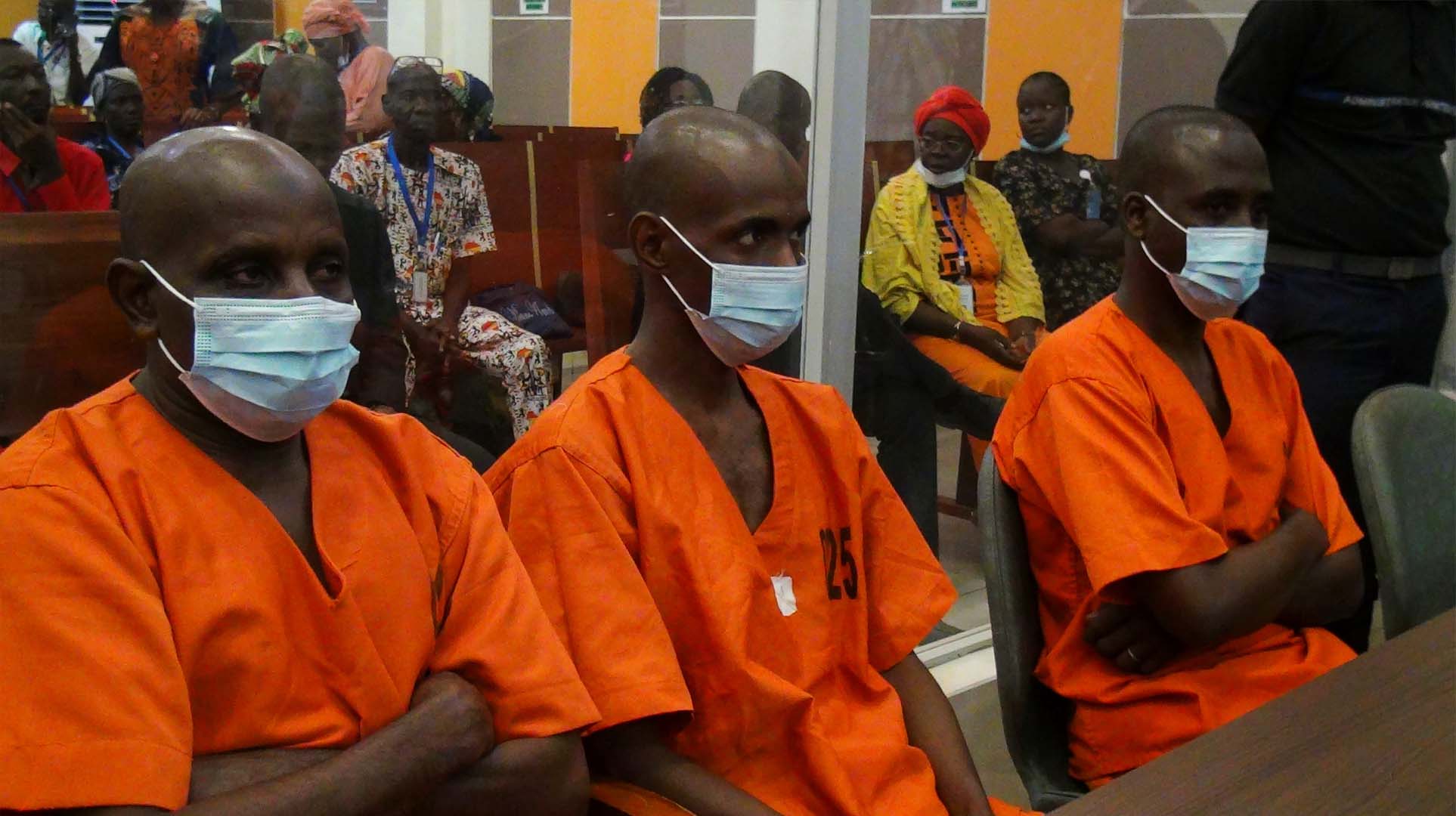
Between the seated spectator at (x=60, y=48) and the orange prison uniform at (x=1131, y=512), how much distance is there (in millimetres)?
1744

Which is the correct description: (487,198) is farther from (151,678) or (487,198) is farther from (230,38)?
(151,678)

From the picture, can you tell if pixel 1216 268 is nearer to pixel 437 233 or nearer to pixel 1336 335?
pixel 1336 335

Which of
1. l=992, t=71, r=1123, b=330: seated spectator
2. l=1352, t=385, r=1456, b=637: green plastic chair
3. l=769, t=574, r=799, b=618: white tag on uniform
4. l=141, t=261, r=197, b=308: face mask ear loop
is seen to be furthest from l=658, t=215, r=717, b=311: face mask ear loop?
l=992, t=71, r=1123, b=330: seated spectator

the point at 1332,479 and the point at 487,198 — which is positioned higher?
the point at 487,198

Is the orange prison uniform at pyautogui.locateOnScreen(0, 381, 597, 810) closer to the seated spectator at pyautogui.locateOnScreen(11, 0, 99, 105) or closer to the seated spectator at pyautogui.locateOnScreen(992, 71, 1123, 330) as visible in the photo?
the seated spectator at pyautogui.locateOnScreen(11, 0, 99, 105)

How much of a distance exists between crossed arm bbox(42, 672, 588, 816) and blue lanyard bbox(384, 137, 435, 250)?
1.73 metres

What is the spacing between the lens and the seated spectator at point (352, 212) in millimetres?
2553

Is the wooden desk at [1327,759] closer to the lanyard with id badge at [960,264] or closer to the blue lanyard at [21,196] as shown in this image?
the blue lanyard at [21,196]

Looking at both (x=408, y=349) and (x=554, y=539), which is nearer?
(x=554, y=539)

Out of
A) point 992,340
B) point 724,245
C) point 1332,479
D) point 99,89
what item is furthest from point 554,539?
point 992,340

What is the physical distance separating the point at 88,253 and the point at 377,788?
122cm

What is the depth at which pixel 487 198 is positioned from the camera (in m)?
3.08

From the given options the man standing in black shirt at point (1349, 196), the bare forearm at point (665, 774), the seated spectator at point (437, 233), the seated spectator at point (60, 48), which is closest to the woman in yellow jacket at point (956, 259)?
the man standing in black shirt at point (1349, 196)

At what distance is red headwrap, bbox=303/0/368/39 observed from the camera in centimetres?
291
